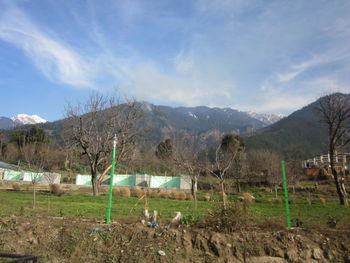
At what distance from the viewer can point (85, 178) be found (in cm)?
3641

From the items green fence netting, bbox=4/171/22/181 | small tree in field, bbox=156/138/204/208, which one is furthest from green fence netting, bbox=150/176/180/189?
green fence netting, bbox=4/171/22/181

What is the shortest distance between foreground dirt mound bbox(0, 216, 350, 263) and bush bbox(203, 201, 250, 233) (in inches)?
9.2

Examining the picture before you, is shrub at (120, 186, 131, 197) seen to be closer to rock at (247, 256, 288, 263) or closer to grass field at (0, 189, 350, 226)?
grass field at (0, 189, 350, 226)

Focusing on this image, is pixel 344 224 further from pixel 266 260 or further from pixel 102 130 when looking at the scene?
pixel 102 130

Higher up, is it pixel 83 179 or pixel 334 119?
pixel 334 119

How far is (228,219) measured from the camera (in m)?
5.72

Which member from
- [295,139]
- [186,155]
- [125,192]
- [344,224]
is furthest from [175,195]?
[295,139]

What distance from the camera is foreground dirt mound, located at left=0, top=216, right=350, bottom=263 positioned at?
5.07 meters

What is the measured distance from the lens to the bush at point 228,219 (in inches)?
225

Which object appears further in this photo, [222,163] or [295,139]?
[295,139]

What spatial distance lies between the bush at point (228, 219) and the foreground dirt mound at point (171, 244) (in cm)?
23

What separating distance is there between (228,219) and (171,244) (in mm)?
1374

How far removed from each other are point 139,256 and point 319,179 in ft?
146

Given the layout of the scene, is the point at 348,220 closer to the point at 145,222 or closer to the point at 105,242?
the point at 145,222
